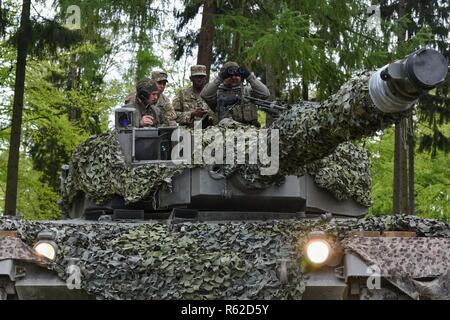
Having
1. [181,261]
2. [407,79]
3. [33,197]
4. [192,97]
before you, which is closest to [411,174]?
[33,197]

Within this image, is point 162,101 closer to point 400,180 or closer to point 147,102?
point 147,102

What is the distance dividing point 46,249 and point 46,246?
0.02 meters

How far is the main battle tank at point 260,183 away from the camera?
5629 mm

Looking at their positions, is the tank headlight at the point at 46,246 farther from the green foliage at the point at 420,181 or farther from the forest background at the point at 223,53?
the green foliage at the point at 420,181

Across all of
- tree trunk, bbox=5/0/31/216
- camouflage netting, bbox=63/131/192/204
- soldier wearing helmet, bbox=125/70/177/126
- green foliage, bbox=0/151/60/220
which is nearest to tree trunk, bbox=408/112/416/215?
green foliage, bbox=0/151/60/220

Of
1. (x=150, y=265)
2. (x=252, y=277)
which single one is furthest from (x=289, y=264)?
(x=150, y=265)

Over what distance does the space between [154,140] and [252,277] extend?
2.74 metres

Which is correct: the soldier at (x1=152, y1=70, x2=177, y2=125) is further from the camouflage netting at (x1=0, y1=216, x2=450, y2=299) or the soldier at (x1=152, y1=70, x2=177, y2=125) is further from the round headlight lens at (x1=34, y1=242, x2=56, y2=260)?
the round headlight lens at (x1=34, y1=242, x2=56, y2=260)

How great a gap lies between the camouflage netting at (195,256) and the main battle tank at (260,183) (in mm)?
17

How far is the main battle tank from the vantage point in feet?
18.5

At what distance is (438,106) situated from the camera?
2495cm

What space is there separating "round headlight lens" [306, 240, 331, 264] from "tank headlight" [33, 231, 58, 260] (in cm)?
174
